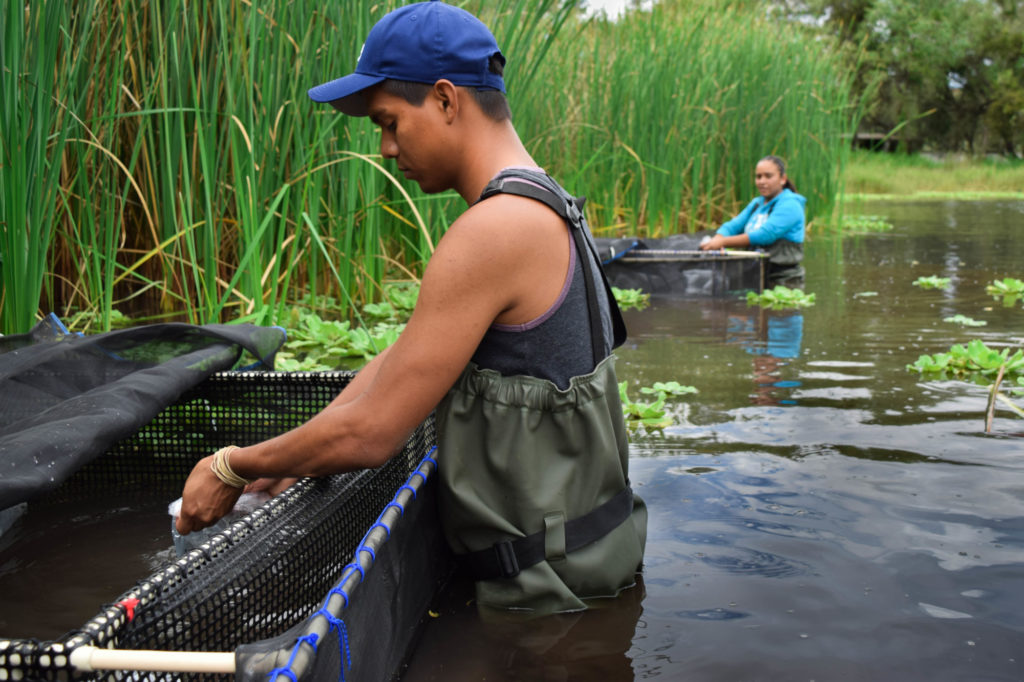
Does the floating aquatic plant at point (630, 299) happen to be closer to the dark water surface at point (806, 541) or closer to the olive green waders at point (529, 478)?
the dark water surface at point (806, 541)

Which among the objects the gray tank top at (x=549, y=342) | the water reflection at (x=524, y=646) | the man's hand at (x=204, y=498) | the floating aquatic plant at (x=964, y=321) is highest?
the gray tank top at (x=549, y=342)

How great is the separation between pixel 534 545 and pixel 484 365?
0.38 metres

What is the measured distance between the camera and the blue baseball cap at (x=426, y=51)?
1.81 metres

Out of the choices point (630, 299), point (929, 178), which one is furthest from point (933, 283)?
point (929, 178)

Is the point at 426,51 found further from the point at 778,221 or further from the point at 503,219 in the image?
the point at 778,221

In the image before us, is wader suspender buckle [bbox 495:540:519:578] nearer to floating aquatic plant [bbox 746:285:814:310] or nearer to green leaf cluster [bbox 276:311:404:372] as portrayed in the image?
green leaf cluster [bbox 276:311:404:372]

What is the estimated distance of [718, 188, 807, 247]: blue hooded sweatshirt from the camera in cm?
787

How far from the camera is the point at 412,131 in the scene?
1.88 meters

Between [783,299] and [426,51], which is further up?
[426,51]

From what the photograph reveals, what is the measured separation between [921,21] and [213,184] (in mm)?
37159

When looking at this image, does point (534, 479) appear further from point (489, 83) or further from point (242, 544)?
point (489, 83)

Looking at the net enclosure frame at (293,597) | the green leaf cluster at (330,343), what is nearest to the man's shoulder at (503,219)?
the net enclosure frame at (293,597)

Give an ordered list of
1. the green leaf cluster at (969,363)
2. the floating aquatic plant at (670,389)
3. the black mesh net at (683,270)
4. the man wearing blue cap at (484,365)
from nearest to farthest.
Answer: the man wearing blue cap at (484,365)
the floating aquatic plant at (670,389)
the green leaf cluster at (969,363)
the black mesh net at (683,270)

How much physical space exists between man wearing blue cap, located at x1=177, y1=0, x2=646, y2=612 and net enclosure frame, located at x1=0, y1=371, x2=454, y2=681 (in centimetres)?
11
